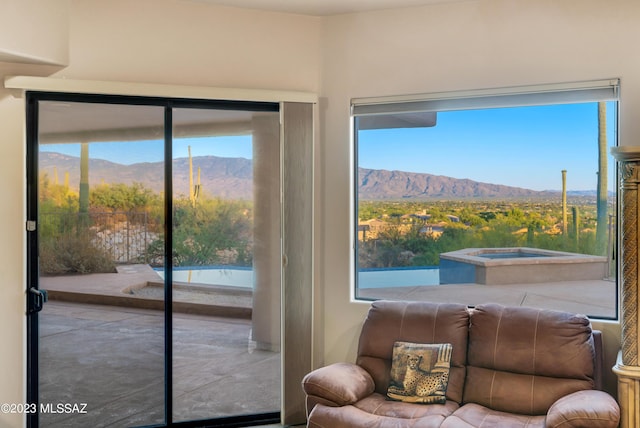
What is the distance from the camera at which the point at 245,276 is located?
375 centimetres

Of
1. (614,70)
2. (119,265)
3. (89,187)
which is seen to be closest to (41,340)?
(119,265)

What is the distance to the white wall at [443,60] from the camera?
3.15 m

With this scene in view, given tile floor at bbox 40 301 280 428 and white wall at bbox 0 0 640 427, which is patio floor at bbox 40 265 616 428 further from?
white wall at bbox 0 0 640 427

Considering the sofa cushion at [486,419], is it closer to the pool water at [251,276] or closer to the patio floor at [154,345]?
the patio floor at [154,345]

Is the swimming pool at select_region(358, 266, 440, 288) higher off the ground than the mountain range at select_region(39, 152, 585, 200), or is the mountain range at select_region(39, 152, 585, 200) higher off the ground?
the mountain range at select_region(39, 152, 585, 200)

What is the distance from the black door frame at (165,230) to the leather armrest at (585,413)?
1892 millimetres

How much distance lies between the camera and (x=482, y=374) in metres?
3.04

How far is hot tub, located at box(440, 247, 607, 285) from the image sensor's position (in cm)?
336

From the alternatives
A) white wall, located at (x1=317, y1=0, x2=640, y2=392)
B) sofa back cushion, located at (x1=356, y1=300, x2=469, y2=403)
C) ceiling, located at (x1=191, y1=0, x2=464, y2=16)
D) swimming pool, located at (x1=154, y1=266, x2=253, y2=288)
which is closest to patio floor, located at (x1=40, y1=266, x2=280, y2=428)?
swimming pool, located at (x1=154, y1=266, x2=253, y2=288)

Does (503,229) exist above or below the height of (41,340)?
above

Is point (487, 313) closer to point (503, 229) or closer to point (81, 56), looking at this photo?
point (503, 229)

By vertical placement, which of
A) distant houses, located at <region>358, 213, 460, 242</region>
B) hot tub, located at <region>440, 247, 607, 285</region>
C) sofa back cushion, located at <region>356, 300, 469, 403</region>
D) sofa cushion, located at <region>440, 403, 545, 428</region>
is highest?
distant houses, located at <region>358, 213, 460, 242</region>

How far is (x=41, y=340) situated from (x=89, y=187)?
3.19 feet

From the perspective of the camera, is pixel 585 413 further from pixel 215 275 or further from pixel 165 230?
pixel 165 230
